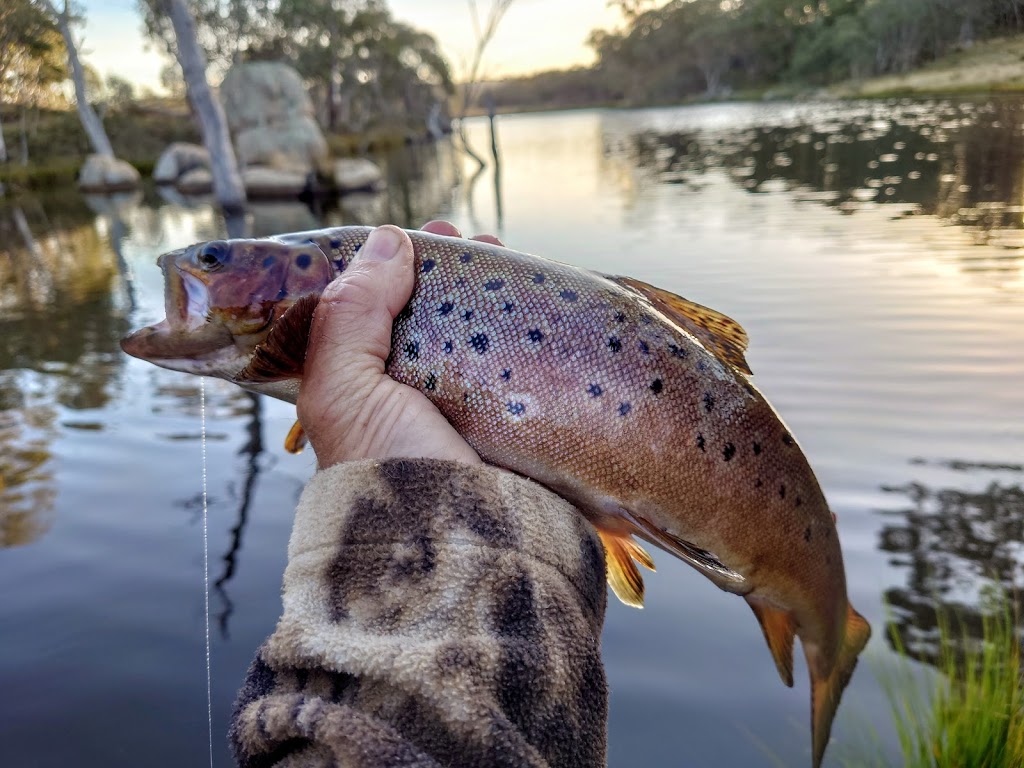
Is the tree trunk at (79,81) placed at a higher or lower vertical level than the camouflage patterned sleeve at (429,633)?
higher

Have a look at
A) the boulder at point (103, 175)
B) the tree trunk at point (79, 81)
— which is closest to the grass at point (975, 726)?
the boulder at point (103, 175)

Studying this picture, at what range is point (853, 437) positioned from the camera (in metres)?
6.44

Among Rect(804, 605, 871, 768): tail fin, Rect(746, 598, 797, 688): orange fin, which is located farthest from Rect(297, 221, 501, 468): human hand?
Rect(804, 605, 871, 768): tail fin

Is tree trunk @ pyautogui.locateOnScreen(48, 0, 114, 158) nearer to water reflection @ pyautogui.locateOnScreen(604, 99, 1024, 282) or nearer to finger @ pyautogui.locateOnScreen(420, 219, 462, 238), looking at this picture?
water reflection @ pyautogui.locateOnScreen(604, 99, 1024, 282)

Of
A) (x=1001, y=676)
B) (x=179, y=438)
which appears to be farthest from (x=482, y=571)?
(x=179, y=438)

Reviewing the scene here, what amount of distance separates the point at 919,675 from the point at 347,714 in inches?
148

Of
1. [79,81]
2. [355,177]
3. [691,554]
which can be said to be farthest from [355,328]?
[79,81]

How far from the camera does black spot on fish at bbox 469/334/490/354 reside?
Result: 238 centimetres

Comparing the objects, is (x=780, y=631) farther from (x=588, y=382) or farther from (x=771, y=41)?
(x=771, y=41)

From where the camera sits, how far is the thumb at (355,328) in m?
2.23

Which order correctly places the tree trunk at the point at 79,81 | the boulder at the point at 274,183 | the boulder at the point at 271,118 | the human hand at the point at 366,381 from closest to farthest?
→ the human hand at the point at 366,381 → the boulder at the point at 274,183 → the boulder at the point at 271,118 → the tree trunk at the point at 79,81

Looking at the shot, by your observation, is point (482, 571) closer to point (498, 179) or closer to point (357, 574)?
point (357, 574)

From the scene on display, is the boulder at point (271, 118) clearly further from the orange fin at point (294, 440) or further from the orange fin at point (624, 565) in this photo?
the orange fin at point (624, 565)

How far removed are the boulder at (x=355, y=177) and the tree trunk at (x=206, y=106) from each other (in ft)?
17.1
